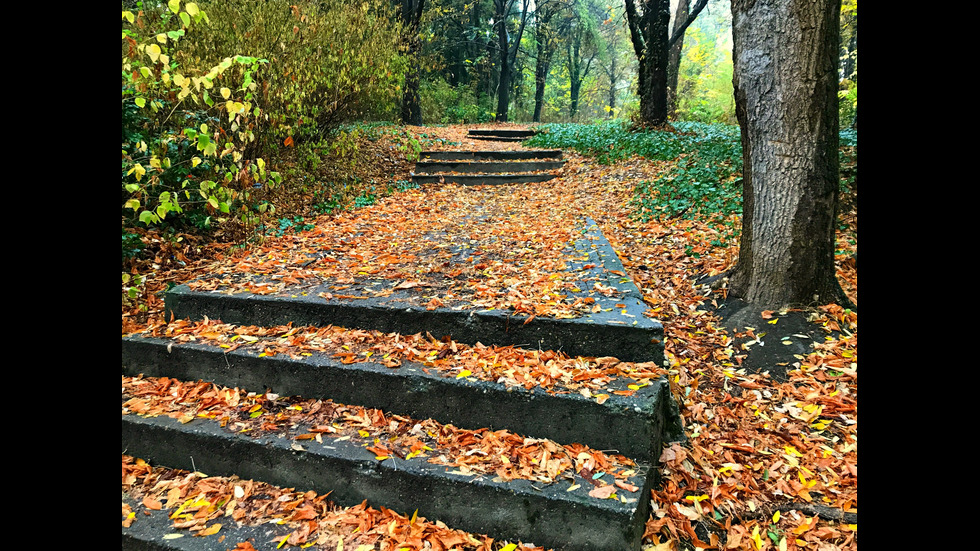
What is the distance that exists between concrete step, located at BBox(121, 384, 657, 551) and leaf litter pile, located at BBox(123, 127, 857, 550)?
0.18 feet

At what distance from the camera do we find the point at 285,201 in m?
5.38

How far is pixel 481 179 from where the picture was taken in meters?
8.12

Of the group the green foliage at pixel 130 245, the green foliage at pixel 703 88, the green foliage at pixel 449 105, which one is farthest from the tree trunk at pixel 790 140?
the green foliage at pixel 449 105

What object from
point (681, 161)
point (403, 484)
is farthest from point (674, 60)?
point (403, 484)

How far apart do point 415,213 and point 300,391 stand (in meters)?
3.79

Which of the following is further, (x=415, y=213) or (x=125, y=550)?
(x=415, y=213)

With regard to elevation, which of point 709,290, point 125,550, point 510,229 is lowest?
point 125,550

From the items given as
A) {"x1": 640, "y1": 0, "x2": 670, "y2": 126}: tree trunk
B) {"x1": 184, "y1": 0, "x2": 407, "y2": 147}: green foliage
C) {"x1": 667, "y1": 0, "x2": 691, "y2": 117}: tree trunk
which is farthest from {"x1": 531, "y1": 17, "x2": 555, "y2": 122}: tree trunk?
{"x1": 184, "y1": 0, "x2": 407, "y2": 147}: green foliage

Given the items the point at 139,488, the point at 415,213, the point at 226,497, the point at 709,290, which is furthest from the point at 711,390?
the point at 415,213

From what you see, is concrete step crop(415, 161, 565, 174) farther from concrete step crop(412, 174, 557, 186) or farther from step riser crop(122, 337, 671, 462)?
step riser crop(122, 337, 671, 462)

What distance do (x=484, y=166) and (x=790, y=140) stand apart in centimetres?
601
